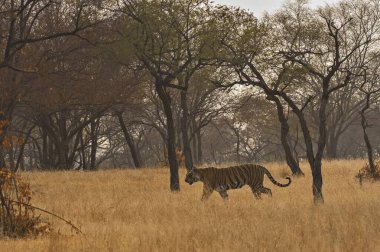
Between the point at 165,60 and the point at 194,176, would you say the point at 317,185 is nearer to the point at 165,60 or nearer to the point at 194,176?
the point at 194,176

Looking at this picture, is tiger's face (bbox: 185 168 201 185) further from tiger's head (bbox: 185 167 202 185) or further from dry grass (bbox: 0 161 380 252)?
dry grass (bbox: 0 161 380 252)

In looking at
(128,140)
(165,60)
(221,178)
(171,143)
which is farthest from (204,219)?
(128,140)

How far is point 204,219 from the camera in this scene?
1164 centimetres

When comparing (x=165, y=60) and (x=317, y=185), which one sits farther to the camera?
(x=165, y=60)

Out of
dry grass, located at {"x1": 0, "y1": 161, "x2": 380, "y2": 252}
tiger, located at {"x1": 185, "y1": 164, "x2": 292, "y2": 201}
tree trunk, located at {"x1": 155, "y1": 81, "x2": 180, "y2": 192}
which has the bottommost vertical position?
dry grass, located at {"x1": 0, "y1": 161, "x2": 380, "y2": 252}

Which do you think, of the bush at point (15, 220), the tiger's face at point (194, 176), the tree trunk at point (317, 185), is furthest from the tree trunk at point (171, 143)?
the bush at point (15, 220)

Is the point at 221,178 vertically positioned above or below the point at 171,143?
below

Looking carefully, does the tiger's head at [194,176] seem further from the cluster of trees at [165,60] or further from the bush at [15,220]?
the bush at [15,220]

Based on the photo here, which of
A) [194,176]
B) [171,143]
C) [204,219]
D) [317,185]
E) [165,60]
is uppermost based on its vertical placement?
[165,60]

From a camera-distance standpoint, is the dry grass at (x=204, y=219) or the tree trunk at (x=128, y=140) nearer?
the dry grass at (x=204, y=219)

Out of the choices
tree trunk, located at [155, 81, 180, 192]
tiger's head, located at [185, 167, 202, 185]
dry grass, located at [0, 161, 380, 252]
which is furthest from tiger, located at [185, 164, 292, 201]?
tree trunk, located at [155, 81, 180, 192]

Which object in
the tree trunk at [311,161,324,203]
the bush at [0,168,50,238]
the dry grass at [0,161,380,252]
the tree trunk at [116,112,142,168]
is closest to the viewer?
the dry grass at [0,161,380,252]

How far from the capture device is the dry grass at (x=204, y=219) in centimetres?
848

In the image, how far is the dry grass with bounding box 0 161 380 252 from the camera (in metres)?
8.48
